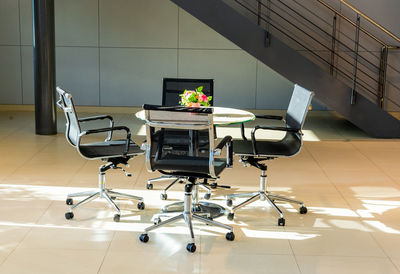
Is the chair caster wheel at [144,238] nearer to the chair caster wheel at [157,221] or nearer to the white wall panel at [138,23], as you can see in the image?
the chair caster wheel at [157,221]

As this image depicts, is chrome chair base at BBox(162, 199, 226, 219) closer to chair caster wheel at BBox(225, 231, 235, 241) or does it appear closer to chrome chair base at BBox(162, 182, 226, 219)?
chrome chair base at BBox(162, 182, 226, 219)

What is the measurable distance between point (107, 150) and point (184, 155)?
0.79 metres

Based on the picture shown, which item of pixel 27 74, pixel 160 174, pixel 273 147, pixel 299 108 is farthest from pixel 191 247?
pixel 27 74

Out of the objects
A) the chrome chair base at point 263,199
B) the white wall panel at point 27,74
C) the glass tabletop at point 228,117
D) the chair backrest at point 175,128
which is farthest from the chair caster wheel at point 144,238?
the white wall panel at point 27,74

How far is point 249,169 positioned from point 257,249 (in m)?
2.31

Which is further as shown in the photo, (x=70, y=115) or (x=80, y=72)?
(x=80, y=72)

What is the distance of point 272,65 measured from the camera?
25.5ft

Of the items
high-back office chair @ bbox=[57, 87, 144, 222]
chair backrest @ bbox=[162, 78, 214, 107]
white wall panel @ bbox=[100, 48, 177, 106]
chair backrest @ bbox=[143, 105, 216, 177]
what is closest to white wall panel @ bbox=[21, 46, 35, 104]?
white wall panel @ bbox=[100, 48, 177, 106]

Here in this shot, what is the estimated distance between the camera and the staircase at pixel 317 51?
7539mm

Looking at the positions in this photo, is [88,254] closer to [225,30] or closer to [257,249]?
[257,249]

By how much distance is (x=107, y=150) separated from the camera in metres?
5.07

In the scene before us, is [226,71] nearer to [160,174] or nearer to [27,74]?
[27,74]

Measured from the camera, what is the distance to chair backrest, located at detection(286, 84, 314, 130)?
200 inches

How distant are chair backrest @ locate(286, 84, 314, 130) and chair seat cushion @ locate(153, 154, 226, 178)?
982 millimetres
